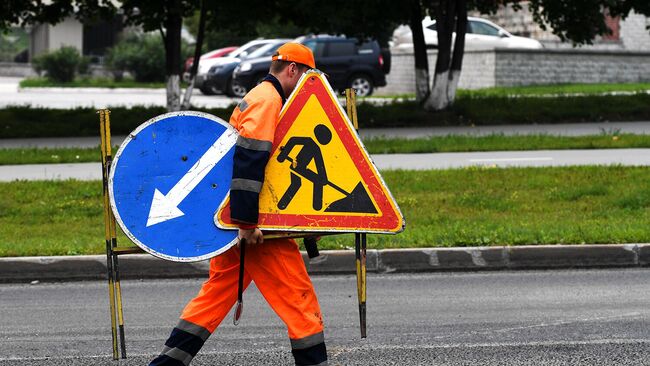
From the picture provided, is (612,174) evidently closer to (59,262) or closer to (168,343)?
(59,262)

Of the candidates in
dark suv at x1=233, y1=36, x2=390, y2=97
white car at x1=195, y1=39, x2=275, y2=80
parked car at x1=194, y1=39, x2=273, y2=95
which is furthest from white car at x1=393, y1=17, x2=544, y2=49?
parked car at x1=194, y1=39, x2=273, y2=95

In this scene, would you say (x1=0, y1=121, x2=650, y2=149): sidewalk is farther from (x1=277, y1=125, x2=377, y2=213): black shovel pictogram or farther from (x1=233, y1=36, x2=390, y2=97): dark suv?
(x1=277, y1=125, x2=377, y2=213): black shovel pictogram

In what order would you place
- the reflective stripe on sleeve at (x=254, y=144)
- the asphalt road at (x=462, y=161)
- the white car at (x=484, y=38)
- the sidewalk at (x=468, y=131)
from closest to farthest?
the reflective stripe on sleeve at (x=254, y=144), the asphalt road at (x=462, y=161), the sidewalk at (x=468, y=131), the white car at (x=484, y=38)

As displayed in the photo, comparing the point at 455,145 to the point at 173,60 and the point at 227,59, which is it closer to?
the point at 173,60

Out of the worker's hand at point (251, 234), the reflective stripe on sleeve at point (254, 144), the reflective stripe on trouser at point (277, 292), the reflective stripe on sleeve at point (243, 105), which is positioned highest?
the reflective stripe on sleeve at point (243, 105)

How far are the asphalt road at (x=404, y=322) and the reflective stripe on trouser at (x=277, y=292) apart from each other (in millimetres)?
1094

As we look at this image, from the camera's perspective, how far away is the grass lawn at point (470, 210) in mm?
11000

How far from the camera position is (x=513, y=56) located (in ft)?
110

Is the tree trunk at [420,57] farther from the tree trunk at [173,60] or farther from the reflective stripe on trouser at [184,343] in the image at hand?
the reflective stripe on trouser at [184,343]

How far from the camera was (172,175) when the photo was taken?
5992 mm

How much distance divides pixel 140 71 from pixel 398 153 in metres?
30.0

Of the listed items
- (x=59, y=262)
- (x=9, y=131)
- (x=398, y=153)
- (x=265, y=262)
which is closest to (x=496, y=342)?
(x=265, y=262)

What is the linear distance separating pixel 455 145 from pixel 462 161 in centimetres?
176

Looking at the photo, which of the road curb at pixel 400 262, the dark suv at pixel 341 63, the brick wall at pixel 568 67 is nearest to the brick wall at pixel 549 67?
the brick wall at pixel 568 67
